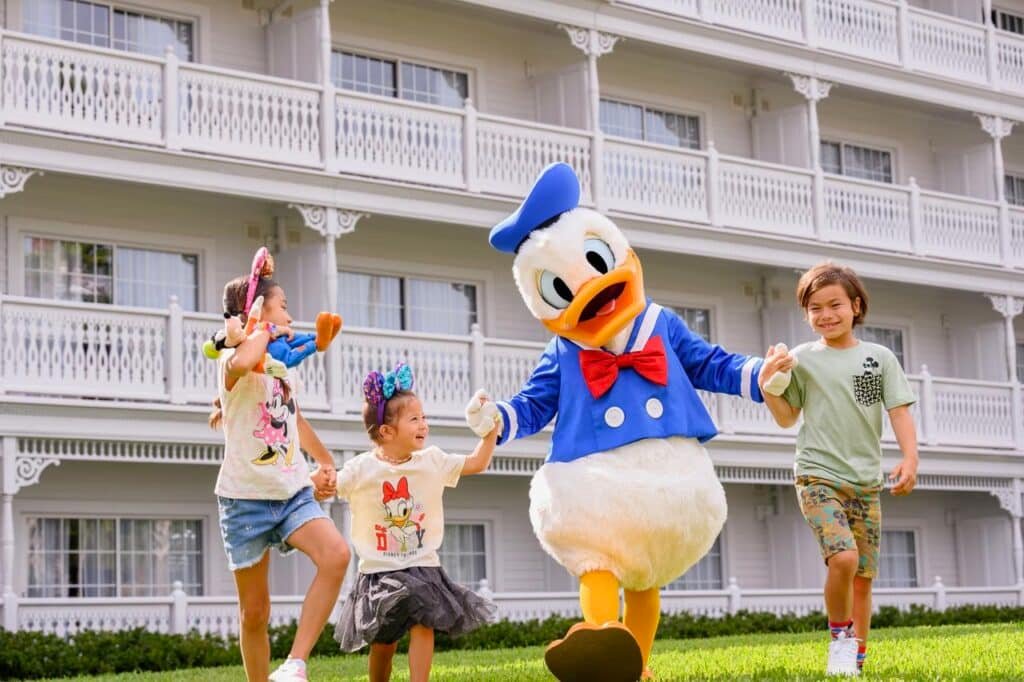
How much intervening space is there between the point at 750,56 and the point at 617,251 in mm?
17333

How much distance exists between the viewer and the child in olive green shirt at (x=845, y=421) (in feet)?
26.3

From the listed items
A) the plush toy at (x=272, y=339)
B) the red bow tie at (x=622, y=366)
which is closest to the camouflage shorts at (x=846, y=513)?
the red bow tie at (x=622, y=366)

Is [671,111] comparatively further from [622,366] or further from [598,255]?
[622,366]

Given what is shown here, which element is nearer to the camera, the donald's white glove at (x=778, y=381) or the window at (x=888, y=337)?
the donald's white glove at (x=778, y=381)

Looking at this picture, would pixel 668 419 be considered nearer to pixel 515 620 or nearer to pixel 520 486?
pixel 515 620

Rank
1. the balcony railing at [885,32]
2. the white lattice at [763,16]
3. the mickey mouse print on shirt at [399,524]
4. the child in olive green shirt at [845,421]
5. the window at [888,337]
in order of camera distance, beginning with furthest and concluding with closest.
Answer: the window at [888,337]
the balcony railing at [885,32]
the white lattice at [763,16]
the child in olive green shirt at [845,421]
the mickey mouse print on shirt at [399,524]

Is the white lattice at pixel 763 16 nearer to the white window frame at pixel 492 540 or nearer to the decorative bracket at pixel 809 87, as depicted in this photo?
the decorative bracket at pixel 809 87

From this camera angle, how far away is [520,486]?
22.6m

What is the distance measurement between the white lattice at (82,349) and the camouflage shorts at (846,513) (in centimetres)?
1055

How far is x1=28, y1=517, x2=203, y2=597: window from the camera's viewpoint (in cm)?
1855

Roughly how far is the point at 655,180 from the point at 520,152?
2.04 meters

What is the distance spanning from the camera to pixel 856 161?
1079 inches

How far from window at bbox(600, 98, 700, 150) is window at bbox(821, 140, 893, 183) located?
2.69 m

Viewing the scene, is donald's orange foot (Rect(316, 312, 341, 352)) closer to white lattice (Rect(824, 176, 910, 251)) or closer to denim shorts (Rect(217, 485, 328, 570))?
denim shorts (Rect(217, 485, 328, 570))
